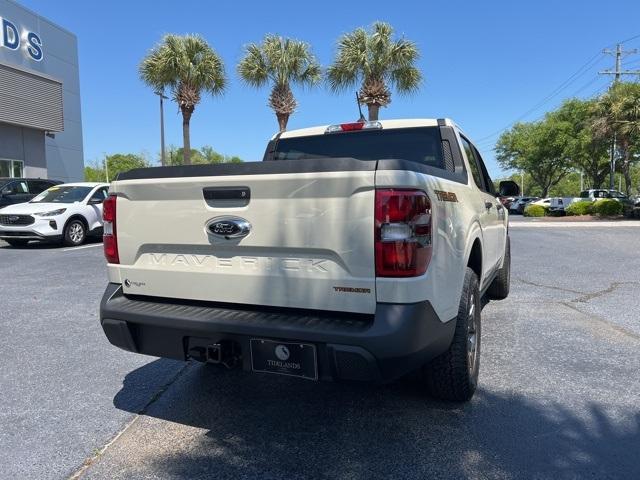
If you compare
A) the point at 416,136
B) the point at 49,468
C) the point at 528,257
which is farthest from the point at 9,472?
the point at 528,257

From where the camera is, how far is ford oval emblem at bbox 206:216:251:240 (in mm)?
2674

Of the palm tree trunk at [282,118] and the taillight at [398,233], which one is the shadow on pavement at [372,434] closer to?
the taillight at [398,233]

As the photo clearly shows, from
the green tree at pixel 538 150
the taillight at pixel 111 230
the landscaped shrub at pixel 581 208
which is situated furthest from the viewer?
the green tree at pixel 538 150

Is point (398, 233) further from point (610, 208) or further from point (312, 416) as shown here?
point (610, 208)

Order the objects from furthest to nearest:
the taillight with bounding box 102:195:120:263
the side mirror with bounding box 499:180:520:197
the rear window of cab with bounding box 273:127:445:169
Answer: the side mirror with bounding box 499:180:520:197 → the rear window of cab with bounding box 273:127:445:169 → the taillight with bounding box 102:195:120:263

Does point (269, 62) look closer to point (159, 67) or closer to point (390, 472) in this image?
point (159, 67)

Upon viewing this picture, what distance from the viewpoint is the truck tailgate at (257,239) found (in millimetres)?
2447

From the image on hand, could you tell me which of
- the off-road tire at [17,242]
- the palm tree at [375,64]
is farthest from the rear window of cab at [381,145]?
the palm tree at [375,64]

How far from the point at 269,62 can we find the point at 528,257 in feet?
48.7

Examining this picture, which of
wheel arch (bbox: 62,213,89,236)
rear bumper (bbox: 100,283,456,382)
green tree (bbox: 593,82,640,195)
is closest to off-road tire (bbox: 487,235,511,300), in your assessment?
rear bumper (bbox: 100,283,456,382)

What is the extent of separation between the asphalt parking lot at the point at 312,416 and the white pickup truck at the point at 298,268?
17.3 inches

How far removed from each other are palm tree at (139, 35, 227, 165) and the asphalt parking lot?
1794 cm

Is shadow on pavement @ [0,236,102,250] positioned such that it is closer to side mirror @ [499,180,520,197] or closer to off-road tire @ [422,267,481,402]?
side mirror @ [499,180,520,197]

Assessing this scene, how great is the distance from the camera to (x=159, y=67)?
825 inches
